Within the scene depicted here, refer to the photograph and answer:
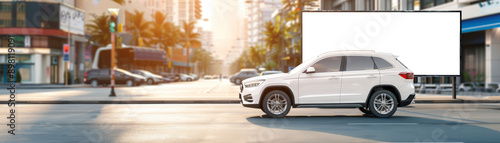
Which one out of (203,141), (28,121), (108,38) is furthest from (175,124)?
(108,38)

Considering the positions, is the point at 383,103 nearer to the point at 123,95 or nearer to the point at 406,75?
the point at 406,75

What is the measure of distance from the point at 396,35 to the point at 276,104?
28.2 feet

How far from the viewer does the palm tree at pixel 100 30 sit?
57831 millimetres

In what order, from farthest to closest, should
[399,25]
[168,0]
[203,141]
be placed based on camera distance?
[168,0] → [399,25] → [203,141]

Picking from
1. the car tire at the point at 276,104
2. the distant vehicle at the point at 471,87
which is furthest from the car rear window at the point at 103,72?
the car tire at the point at 276,104

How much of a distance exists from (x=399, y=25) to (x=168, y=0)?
153979 millimetres

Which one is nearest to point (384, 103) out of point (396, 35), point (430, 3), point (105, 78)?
point (396, 35)

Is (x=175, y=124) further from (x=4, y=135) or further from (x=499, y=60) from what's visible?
(x=499, y=60)

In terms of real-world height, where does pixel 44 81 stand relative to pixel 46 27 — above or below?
below

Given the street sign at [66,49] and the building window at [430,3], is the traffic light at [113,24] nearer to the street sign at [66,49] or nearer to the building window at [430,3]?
the building window at [430,3]

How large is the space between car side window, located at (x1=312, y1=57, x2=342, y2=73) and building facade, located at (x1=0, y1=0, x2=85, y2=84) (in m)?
43.4

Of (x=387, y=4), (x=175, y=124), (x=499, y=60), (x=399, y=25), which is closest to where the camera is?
(x=175, y=124)

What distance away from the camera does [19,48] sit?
49688 millimetres

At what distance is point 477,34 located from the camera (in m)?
33.2
